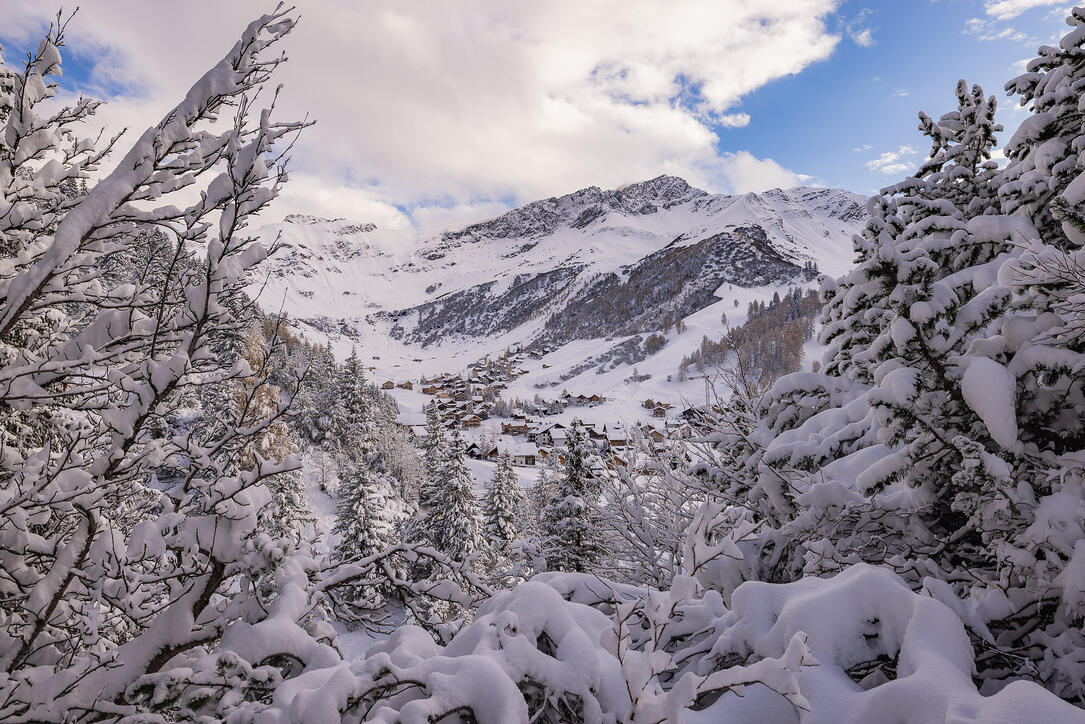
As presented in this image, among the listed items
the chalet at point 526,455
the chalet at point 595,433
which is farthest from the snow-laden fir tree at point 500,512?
the chalet at point 595,433

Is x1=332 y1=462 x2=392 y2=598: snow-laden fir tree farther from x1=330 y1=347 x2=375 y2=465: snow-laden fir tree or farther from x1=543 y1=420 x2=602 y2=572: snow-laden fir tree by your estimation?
x1=330 y1=347 x2=375 y2=465: snow-laden fir tree

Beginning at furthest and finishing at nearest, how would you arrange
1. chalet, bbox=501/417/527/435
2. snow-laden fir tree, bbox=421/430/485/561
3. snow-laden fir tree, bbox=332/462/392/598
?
chalet, bbox=501/417/527/435 → snow-laden fir tree, bbox=421/430/485/561 → snow-laden fir tree, bbox=332/462/392/598

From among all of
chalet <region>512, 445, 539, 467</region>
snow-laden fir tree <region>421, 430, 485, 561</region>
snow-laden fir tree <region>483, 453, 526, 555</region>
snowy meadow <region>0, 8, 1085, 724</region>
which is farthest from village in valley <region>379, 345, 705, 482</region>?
snowy meadow <region>0, 8, 1085, 724</region>

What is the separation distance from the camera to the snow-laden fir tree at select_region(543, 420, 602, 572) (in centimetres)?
1409

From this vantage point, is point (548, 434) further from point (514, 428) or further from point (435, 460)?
point (435, 460)

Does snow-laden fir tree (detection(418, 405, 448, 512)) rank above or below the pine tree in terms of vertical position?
above

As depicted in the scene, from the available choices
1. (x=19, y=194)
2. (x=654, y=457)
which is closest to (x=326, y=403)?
(x=654, y=457)

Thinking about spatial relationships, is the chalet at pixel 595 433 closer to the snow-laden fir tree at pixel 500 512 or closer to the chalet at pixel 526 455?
the chalet at pixel 526 455

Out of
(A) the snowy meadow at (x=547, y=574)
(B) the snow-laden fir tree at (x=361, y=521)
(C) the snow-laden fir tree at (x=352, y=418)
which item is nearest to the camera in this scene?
(A) the snowy meadow at (x=547, y=574)

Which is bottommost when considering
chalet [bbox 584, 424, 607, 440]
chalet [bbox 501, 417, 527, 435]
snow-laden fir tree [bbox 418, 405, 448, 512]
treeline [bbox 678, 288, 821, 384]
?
snow-laden fir tree [bbox 418, 405, 448, 512]

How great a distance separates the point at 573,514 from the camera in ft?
48.1

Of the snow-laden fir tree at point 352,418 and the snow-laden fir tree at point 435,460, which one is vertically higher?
the snow-laden fir tree at point 352,418

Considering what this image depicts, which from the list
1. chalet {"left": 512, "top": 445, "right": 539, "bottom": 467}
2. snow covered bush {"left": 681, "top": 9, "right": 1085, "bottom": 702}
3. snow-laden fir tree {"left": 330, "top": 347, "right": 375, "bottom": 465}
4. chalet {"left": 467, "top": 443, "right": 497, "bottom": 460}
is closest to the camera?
snow covered bush {"left": 681, "top": 9, "right": 1085, "bottom": 702}

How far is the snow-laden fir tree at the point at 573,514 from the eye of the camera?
1409cm
